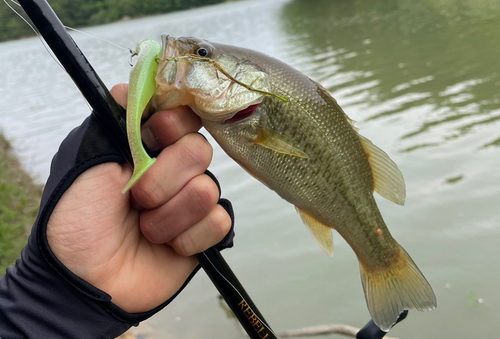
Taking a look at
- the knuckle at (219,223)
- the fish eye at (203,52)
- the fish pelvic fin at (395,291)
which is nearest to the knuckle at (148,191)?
the knuckle at (219,223)

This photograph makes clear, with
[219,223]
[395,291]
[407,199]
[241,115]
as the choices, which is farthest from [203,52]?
[407,199]

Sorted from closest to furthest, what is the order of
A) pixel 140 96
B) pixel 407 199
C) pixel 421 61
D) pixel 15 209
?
pixel 140 96 < pixel 407 199 < pixel 15 209 < pixel 421 61

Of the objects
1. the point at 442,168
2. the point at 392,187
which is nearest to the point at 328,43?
the point at 442,168

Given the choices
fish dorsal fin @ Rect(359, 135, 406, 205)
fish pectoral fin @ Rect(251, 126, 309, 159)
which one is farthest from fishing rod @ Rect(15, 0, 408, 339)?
fish dorsal fin @ Rect(359, 135, 406, 205)

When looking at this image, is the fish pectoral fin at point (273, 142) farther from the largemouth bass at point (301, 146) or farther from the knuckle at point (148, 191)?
the knuckle at point (148, 191)

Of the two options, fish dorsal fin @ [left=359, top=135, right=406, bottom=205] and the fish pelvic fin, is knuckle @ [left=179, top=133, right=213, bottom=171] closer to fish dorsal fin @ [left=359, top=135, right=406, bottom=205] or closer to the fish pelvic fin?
fish dorsal fin @ [left=359, top=135, right=406, bottom=205]

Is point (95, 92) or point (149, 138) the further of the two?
point (149, 138)

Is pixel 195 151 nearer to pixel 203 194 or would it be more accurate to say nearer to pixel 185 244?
pixel 203 194
